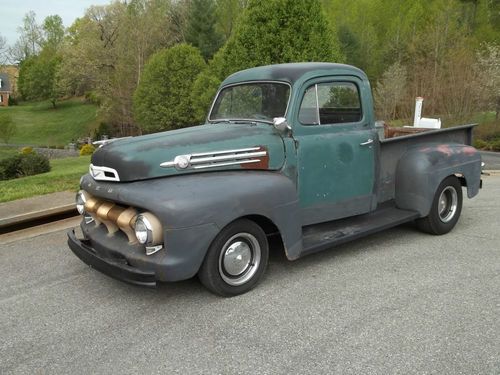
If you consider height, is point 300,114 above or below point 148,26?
below

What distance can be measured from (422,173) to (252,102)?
2.11 m

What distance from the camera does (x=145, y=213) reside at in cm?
358

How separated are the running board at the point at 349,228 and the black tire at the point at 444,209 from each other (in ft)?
1.10

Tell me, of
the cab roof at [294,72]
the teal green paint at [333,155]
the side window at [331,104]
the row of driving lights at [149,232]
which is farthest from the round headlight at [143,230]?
the cab roof at [294,72]

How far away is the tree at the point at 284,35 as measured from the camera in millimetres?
9719

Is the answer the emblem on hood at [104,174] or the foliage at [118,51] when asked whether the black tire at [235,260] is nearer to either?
the emblem on hood at [104,174]

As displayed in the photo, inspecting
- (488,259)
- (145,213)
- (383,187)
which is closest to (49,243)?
(145,213)

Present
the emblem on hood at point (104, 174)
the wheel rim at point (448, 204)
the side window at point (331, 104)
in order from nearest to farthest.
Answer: the emblem on hood at point (104, 174), the side window at point (331, 104), the wheel rim at point (448, 204)

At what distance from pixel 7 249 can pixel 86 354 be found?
9.24 ft

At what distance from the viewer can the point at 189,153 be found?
3.92m

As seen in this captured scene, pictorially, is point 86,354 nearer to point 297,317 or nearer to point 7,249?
point 297,317

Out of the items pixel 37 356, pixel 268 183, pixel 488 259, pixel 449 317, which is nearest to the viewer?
pixel 37 356

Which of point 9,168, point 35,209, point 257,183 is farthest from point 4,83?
point 257,183

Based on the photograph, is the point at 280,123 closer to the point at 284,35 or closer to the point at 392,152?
the point at 392,152
